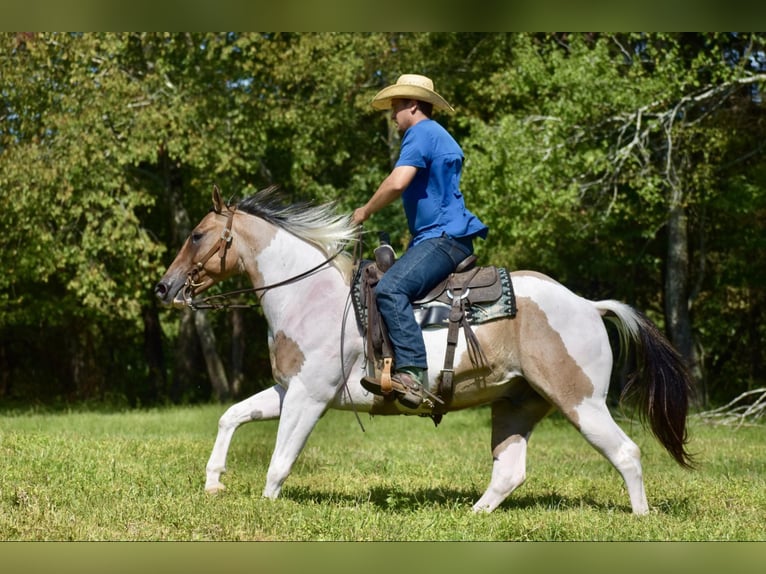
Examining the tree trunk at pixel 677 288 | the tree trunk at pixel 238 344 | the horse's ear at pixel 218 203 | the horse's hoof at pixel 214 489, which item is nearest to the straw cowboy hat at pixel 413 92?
the horse's ear at pixel 218 203

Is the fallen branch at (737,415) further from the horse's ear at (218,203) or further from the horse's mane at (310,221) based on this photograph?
the horse's ear at (218,203)

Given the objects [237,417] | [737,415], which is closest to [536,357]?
[237,417]

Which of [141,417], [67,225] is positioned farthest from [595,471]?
[67,225]

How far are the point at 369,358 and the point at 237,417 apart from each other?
3.86ft

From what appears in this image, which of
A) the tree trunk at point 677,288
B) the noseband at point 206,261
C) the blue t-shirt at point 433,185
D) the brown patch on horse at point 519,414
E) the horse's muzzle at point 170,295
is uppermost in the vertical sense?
the blue t-shirt at point 433,185

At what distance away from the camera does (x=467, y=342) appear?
699 centimetres

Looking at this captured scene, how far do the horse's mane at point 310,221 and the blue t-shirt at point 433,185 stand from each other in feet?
2.23

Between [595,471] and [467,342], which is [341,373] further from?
[595,471]

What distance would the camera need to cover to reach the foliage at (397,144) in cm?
1773

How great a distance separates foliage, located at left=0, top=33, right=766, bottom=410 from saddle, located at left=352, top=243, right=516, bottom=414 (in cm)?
1043

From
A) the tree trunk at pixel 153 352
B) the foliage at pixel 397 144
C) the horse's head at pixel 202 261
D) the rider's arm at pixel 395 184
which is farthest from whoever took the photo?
the tree trunk at pixel 153 352

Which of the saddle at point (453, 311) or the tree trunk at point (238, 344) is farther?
the tree trunk at point (238, 344)

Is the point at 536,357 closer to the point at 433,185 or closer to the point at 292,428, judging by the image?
the point at 433,185

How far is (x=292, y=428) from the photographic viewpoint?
7043 mm
